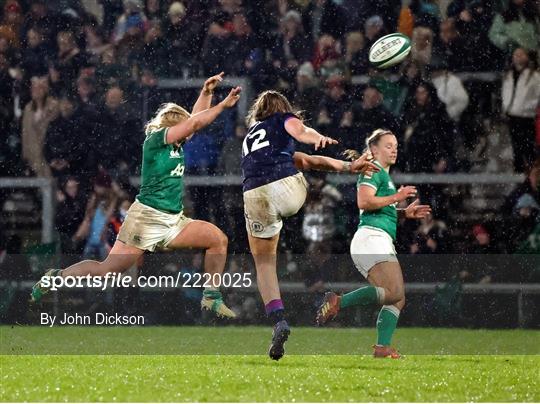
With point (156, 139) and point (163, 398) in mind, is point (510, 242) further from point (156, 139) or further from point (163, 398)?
point (163, 398)

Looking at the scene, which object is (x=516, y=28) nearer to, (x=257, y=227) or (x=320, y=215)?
(x=320, y=215)

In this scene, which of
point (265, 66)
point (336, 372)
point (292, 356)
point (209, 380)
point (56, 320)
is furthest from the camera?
point (265, 66)

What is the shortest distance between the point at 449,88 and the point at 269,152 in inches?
182

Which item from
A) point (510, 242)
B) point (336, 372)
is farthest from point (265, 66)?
point (336, 372)

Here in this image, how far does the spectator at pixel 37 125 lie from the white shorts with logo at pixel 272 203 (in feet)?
17.0

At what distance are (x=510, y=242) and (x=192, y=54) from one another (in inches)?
151

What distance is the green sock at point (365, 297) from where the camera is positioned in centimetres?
955

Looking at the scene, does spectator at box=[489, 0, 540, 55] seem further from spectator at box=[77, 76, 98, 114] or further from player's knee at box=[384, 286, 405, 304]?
player's knee at box=[384, 286, 405, 304]

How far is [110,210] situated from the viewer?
13.8 metres

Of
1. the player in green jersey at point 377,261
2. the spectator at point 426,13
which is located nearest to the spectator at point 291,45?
the spectator at point 426,13

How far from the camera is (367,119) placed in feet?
44.0

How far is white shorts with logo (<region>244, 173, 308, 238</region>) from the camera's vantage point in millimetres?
9398

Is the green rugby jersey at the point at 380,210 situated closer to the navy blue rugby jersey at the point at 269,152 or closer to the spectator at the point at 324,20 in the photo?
the navy blue rugby jersey at the point at 269,152
